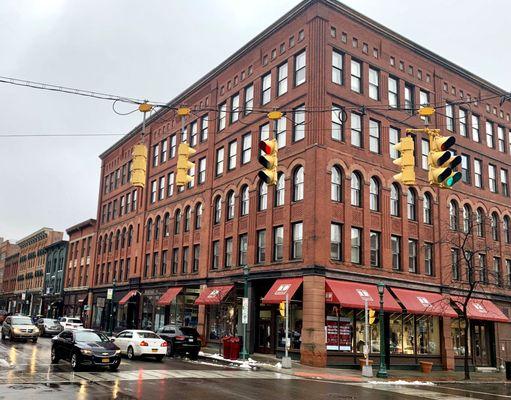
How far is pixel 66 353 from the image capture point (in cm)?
2169

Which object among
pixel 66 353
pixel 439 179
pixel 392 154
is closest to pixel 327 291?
pixel 392 154

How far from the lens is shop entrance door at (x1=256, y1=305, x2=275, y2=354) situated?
31922 mm

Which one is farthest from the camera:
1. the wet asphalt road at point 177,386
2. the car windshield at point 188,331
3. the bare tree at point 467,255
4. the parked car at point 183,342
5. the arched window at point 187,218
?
the arched window at point 187,218

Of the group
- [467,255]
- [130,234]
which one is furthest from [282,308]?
[130,234]

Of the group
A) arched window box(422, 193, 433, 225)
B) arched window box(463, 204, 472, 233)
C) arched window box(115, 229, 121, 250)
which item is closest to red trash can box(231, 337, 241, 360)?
arched window box(422, 193, 433, 225)

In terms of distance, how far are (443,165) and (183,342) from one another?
21.6 m

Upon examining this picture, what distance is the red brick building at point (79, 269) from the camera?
6419 centimetres

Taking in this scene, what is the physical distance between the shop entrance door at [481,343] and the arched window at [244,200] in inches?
677

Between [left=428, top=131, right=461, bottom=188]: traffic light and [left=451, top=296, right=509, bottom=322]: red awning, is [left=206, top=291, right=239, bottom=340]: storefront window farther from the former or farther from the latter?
[left=428, top=131, right=461, bottom=188]: traffic light

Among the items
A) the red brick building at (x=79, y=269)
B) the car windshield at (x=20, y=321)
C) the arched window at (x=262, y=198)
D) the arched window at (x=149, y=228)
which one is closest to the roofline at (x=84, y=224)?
the red brick building at (x=79, y=269)

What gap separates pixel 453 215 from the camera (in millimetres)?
37062

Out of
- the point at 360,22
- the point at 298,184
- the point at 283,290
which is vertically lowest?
the point at 283,290

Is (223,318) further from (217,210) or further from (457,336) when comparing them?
(457,336)

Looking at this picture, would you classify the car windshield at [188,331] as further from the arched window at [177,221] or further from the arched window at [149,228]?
the arched window at [149,228]
